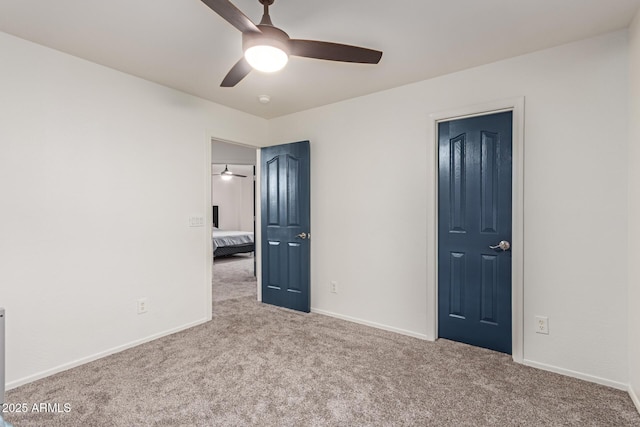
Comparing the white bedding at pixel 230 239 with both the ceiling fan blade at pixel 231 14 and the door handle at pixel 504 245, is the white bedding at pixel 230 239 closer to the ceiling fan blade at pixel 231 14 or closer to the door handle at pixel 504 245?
the door handle at pixel 504 245

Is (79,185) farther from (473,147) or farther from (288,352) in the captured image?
(473,147)

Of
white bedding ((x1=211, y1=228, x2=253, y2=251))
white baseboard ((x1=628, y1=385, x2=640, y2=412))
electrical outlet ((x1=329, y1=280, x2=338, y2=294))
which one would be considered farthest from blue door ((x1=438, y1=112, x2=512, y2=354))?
white bedding ((x1=211, y1=228, x2=253, y2=251))

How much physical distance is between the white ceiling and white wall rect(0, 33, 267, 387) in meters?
0.29

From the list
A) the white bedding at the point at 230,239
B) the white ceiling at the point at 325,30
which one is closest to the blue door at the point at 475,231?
the white ceiling at the point at 325,30

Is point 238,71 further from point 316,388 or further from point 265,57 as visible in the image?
point 316,388

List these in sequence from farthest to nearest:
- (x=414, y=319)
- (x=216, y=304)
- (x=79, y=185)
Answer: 1. (x=216, y=304)
2. (x=414, y=319)
3. (x=79, y=185)

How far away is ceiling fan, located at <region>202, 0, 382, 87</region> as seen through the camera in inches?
59.9

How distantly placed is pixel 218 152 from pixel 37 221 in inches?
159

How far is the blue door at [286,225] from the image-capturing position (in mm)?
3742

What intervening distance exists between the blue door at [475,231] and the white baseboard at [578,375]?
0.20m

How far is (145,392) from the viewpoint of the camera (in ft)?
6.95

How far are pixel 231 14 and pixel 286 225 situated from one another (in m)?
2.67

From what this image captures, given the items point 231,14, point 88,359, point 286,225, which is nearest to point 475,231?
point 286,225

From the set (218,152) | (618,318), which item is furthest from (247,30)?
(218,152)
